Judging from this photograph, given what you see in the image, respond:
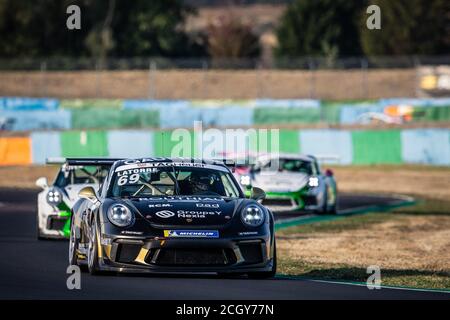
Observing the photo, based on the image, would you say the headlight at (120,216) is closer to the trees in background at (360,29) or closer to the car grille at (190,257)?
the car grille at (190,257)

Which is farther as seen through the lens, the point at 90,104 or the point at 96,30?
the point at 96,30

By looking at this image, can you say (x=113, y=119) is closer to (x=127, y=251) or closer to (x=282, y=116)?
(x=282, y=116)

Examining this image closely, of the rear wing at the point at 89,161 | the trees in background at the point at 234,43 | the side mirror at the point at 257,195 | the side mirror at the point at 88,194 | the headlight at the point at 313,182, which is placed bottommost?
the headlight at the point at 313,182

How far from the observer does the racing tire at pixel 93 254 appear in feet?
37.6

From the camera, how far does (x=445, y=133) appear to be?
132 ft

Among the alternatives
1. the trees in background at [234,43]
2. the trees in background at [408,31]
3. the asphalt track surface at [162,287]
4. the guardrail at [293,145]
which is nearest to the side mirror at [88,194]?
the asphalt track surface at [162,287]

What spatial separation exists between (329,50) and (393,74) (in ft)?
42.7

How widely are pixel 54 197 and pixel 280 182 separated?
6.47 meters

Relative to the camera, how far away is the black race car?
11.2m

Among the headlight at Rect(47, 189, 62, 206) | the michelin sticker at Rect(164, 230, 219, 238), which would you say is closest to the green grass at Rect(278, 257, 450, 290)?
the michelin sticker at Rect(164, 230, 219, 238)

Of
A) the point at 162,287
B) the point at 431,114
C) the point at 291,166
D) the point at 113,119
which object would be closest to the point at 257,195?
the point at 162,287

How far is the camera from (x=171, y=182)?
1258 centimetres

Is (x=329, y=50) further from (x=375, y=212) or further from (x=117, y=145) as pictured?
(x=375, y=212)
